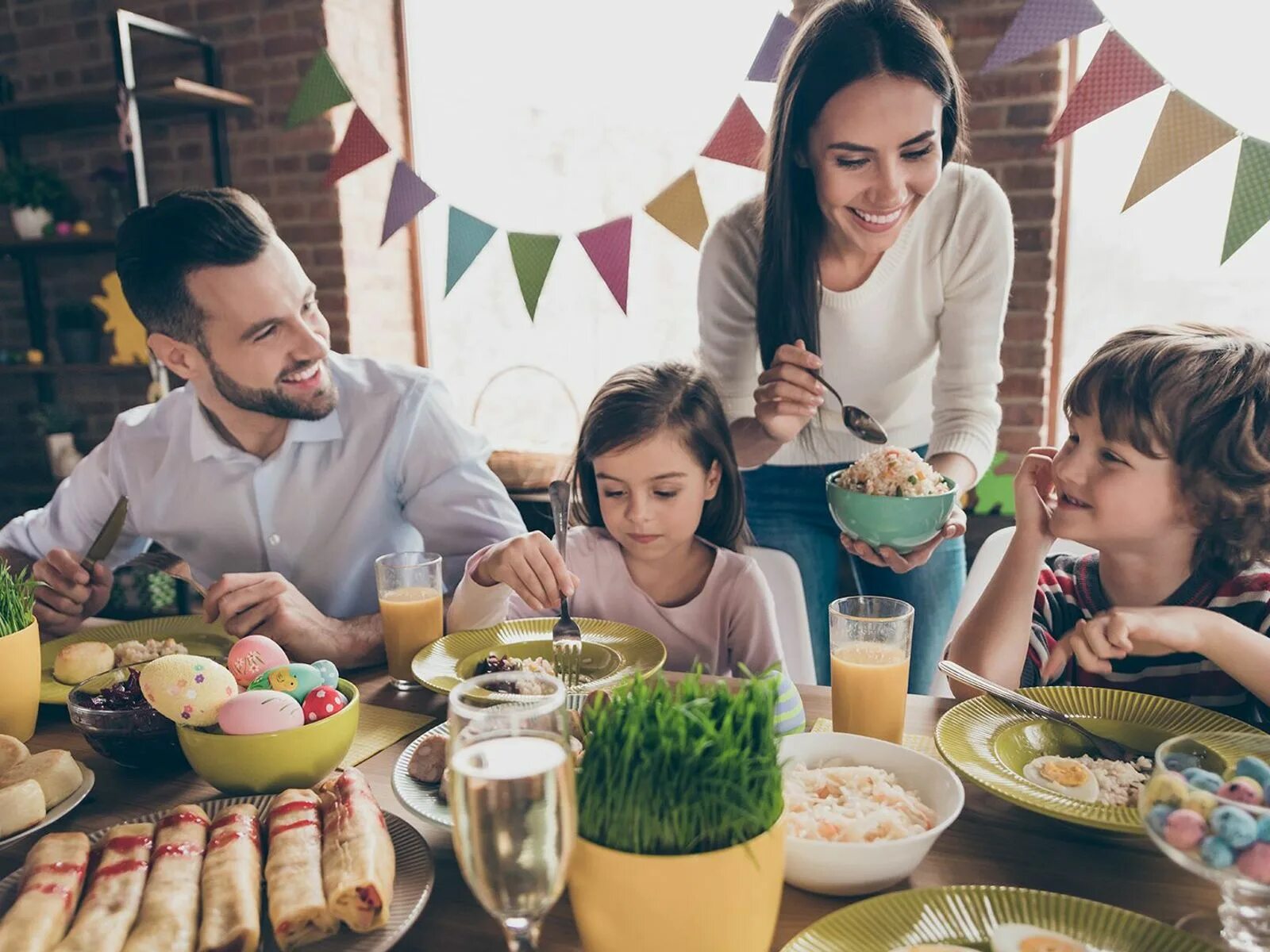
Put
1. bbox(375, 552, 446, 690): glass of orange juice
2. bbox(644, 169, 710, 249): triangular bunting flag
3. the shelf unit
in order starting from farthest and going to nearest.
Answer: the shelf unit < bbox(644, 169, 710, 249): triangular bunting flag < bbox(375, 552, 446, 690): glass of orange juice

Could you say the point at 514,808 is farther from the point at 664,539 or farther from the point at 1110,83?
the point at 1110,83

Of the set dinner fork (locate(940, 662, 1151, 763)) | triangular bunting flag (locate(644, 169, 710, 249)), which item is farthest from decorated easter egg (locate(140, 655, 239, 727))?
triangular bunting flag (locate(644, 169, 710, 249))

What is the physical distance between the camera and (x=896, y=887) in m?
0.79

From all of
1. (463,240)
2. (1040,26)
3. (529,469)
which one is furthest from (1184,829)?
(529,469)

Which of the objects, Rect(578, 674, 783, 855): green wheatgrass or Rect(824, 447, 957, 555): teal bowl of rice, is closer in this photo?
Rect(578, 674, 783, 855): green wheatgrass

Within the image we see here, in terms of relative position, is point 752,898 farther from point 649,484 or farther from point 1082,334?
point 1082,334

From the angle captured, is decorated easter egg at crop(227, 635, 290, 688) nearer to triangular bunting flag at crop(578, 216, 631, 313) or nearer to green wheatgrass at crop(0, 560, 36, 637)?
green wheatgrass at crop(0, 560, 36, 637)

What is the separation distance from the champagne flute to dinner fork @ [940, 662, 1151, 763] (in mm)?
628

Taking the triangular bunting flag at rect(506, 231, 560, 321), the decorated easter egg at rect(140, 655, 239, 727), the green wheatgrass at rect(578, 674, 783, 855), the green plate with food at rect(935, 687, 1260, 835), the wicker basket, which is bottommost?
the wicker basket

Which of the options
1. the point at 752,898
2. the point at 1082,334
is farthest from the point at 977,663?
the point at 1082,334

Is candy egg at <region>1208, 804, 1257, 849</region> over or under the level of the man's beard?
under

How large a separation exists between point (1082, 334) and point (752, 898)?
2883mm

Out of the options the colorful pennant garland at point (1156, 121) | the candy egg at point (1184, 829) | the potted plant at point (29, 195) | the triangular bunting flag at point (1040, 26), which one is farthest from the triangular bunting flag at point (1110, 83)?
the potted plant at point (29, 195)

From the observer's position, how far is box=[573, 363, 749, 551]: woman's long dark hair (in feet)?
5.47
